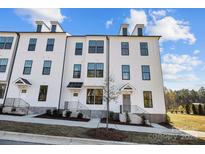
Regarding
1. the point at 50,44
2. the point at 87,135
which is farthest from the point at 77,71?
the point at 87,135

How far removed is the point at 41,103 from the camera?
627 inches

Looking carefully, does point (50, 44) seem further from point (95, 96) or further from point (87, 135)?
point (87, 135)

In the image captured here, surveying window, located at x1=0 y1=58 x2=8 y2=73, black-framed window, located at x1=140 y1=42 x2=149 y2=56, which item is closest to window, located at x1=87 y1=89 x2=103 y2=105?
black-framed window, located at x1=140 y1=42 x2=149 y2=56

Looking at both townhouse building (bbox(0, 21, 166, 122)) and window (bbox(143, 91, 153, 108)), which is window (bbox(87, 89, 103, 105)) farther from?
window (bbox(143, 91, 153, 108))

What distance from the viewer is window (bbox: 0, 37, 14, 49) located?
17359 millimetres

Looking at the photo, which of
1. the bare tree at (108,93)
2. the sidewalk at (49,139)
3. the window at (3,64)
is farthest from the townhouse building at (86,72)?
the sidewalk at (49,139)

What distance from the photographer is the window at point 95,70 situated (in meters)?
16.6

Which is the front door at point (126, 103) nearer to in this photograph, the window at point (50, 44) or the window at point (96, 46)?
the window at point (96, 46)

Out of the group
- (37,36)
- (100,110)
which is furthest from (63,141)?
(37,36)

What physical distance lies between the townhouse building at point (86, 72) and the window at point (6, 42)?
0.85 meters

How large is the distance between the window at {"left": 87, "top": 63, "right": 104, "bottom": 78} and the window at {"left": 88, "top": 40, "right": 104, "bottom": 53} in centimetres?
167

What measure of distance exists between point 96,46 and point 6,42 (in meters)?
10.8

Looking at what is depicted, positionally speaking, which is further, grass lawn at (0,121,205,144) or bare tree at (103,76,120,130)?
bare tree at (103,76,120,130)
